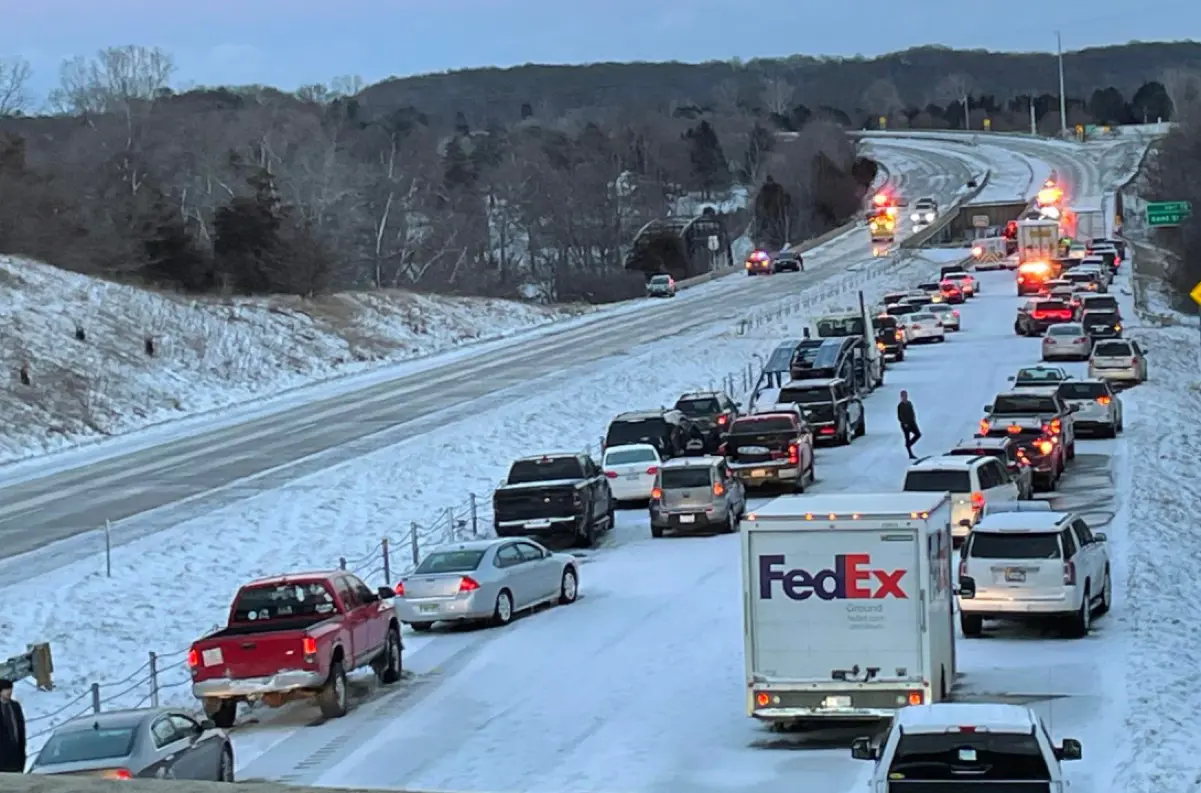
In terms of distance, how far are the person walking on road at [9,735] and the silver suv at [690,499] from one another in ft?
62.3

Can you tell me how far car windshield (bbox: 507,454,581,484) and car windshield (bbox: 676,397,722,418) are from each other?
11143mm

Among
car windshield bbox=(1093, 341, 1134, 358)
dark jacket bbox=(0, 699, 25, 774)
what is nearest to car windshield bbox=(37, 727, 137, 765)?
dark jacket bbox=(0, 699, 25, 774)

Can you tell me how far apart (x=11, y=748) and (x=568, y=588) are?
42.4 ft

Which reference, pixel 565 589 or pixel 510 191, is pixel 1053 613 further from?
pixel 510 191

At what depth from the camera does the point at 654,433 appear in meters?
41.8

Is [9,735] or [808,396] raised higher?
[808,396]

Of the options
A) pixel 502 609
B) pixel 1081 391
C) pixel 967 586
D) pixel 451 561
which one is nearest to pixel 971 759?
pixel 967 586

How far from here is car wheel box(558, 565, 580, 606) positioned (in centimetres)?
2758

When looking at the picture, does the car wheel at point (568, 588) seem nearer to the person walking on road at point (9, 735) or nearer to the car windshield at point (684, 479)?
the car windshield at point (684, 479)

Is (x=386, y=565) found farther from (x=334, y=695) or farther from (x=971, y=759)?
(x=971, y=759)

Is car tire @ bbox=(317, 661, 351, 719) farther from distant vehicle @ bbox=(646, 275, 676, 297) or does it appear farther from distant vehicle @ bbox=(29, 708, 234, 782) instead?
distant vehicle @ bbox=(646, 275, 676, 297)

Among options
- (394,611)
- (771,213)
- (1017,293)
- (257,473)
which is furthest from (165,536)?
(771,213)

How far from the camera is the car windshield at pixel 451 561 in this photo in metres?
26.0

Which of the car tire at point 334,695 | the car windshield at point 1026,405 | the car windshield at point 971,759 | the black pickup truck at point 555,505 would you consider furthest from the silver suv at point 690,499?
the car windshield at point 971,759
